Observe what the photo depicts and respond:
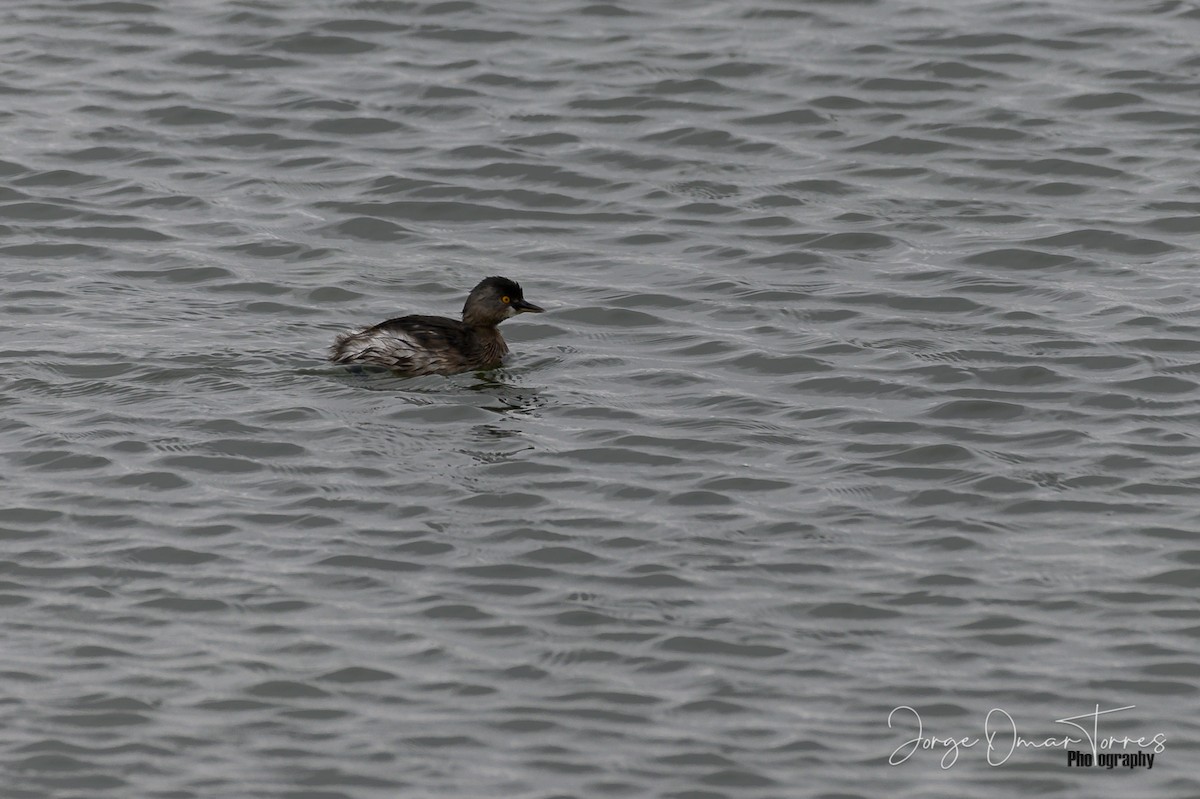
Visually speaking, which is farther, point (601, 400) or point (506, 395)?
point (506, 395)

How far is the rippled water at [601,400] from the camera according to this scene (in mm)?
8234

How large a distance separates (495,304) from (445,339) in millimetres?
400

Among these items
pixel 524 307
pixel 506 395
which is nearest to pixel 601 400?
pixel 506 395

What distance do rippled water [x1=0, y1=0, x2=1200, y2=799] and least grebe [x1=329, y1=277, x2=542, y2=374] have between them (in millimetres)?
194

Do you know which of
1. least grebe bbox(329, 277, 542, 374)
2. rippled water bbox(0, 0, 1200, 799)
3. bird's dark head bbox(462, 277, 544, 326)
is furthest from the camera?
bird's dark head bbox(462, 277, 544, 326)

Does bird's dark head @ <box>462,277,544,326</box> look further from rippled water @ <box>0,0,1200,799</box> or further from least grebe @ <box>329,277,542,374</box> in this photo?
rippled water @ <box>0,0,1200,799</box>

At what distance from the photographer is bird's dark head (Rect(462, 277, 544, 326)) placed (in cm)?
1230

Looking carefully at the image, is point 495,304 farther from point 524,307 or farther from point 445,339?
point 445,339

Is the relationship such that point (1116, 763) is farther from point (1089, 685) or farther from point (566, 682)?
point (566, 682)

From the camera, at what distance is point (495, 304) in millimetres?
12320

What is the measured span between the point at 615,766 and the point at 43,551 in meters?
3.25

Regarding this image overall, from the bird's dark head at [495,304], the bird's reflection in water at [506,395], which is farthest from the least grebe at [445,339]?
the bird's reflection in water at [506,395]

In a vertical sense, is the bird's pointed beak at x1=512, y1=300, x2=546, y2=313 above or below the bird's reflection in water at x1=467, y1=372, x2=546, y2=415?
above

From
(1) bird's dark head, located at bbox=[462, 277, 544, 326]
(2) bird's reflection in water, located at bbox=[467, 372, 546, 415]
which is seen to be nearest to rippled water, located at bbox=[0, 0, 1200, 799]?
(2) bird's reflection in water, located at bbox=[467, 372, 546, 415]
